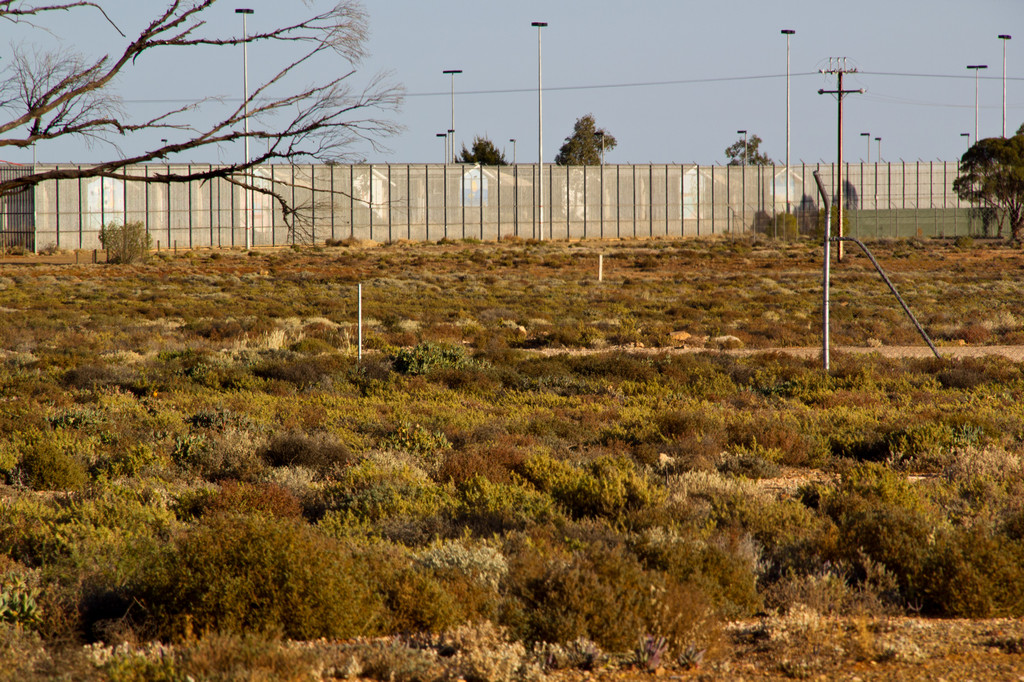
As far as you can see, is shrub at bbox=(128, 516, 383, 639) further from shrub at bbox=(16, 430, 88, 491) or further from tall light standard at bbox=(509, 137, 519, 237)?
tall light standard at bbox=(509, 137, 519, 237)

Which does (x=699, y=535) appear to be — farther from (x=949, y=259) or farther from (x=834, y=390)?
(x=949, y=259)

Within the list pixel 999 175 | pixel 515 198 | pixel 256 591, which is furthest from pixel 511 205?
pixel 256 591

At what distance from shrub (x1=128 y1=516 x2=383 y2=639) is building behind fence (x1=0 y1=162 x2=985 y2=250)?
53042mm

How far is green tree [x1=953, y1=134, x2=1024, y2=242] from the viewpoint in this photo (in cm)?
7038

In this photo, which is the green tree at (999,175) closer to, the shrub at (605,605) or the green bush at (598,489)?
the green bush at (598,489)

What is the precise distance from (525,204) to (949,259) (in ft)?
103

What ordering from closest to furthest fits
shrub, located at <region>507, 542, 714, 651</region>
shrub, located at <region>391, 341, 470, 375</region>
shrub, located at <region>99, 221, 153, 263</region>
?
shrub, located at <region>507, 542, 714, 651</region>
shrub, located at <region>391, 341, 470, 375</region>
shrub, located at <region>99, 221, 153, 263</region>

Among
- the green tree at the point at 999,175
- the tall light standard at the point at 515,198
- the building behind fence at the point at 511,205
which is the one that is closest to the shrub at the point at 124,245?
the building behind fence at the point at 511,205

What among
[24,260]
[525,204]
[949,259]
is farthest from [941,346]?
[525,204]

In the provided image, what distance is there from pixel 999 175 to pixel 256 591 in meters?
77.4

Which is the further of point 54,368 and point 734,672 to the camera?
point 54,368

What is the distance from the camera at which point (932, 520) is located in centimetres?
728

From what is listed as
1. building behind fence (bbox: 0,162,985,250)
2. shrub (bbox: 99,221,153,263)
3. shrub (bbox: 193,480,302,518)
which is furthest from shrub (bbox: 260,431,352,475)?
building behind fence (bbox: 0,162,985,250)

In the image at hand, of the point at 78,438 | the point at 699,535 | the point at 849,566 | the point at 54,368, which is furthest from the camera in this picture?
the point at 54,368
